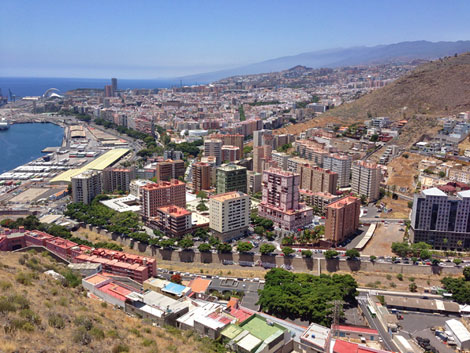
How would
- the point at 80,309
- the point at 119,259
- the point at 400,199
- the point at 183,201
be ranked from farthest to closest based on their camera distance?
the point at 400,199 → the point at 183,201 → the point at 119,259 → the point at 80,309

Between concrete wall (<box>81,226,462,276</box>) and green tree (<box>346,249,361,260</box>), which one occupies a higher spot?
green tree (<box>346,249,361,260</box>)

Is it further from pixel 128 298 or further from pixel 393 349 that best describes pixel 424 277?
pixel 128 298

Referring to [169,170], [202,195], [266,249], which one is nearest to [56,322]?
[266,249]

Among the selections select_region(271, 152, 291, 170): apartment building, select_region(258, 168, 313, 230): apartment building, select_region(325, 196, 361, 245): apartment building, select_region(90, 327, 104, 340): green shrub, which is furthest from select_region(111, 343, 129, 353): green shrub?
select_region(271, 152, 291, 170): apartment building

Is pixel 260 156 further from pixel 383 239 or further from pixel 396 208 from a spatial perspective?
pixel 383 239

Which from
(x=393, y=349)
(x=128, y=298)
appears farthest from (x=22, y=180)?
(x=393, y=349)

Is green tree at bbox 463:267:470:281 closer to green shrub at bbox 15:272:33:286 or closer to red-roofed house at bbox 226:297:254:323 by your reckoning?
red-roofed house at bbox 226:297:254:323
